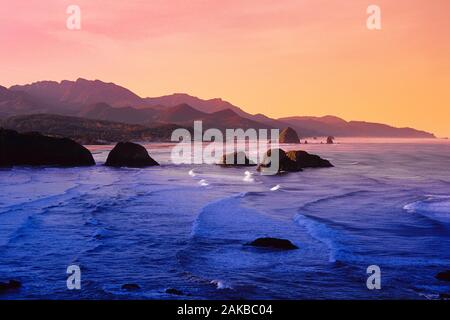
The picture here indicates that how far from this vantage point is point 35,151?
62812 millimetres

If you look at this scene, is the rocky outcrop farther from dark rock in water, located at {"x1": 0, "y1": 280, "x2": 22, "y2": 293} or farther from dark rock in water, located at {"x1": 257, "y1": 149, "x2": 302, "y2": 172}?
dark rock in water, located at {"x1": 0, "y1": 280, "x2": 22, "y2": 293}

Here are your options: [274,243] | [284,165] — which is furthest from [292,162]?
[274,243]

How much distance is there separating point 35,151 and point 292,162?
32.8m

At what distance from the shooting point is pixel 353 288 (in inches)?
526

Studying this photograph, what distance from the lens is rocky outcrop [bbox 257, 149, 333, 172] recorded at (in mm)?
59966

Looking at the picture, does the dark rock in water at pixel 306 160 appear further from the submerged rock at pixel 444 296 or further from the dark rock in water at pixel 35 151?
the submerged rock at pixel 444 296

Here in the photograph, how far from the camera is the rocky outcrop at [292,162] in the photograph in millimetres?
59966

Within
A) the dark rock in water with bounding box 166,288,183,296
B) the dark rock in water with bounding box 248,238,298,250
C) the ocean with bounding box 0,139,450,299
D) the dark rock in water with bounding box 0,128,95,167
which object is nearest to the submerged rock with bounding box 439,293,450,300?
the ocean with bounding box 0,139,450,299

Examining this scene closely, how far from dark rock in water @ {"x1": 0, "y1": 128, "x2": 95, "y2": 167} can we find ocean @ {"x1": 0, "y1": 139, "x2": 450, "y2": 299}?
2468 centimetres

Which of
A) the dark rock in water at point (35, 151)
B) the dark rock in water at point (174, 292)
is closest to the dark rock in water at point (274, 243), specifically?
the dark rock in water at point (174, 292)

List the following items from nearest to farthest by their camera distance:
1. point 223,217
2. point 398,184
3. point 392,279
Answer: point 392,279 → point 223,217 → point 398,184
